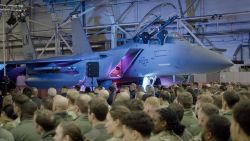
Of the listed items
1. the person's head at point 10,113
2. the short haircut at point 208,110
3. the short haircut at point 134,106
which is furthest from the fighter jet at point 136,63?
the short haircut at point 208,110

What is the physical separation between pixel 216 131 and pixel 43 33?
24106 millimetres

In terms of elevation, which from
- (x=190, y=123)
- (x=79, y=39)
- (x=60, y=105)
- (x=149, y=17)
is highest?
(x=149, y=17)

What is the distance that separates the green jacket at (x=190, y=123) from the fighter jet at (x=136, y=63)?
24.7 feet

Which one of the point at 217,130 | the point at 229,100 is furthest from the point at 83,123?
the point at 217,130

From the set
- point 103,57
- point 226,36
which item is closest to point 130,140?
point 103,57

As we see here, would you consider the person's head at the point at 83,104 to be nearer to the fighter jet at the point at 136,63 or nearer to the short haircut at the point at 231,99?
the short haircut at the point at 231,99

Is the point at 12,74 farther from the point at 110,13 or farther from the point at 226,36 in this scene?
the point at 226,36

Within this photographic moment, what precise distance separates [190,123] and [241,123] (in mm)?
2732

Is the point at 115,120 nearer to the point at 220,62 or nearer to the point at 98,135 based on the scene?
the point at 98,135

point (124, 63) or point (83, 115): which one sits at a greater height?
point (124, 63)

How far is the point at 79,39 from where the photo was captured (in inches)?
680

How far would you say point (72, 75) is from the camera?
50.4 feet

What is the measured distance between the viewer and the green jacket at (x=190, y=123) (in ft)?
16.2

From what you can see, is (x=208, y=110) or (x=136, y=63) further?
(x=136, y=63)
